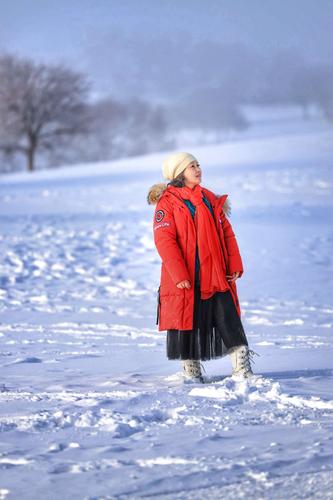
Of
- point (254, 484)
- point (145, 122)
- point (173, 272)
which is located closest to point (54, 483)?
point (254, 484)

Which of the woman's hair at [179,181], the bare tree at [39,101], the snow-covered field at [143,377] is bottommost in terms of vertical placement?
the snow-covered field at [143,377]

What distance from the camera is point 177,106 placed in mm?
85750

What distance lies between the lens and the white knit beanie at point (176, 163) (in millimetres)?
5129

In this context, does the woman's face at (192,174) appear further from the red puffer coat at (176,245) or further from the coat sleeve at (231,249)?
the coat sleeve at (231,249)

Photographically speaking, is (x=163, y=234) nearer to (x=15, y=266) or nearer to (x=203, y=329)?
(x=203, y=329)

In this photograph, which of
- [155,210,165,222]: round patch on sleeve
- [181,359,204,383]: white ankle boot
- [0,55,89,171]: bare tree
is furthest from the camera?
[0,55,89,171]: bare tree

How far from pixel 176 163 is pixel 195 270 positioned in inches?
24.7

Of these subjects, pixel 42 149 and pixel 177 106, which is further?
pixel 177 106

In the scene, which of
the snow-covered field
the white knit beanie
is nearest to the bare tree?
the snow-covered field

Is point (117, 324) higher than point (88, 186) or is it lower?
lower

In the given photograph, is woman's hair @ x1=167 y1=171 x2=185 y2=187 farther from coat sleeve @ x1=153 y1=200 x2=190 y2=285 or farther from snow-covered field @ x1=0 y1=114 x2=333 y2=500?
snow-covered field @ x1=0 y1=114 x2=333 y2=500

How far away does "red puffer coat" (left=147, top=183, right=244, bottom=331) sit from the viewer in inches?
198

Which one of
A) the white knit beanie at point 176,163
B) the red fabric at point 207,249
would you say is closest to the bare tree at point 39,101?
the white knit beanie at point 176,163

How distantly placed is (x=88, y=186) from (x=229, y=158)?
6.93 metres
